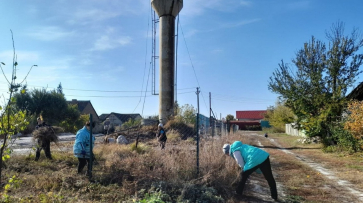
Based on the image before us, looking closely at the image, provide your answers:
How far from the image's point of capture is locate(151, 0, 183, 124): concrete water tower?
75.8ft

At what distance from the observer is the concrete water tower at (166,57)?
23094 millimetres

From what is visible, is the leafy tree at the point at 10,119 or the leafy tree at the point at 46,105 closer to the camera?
the leafy tree at the point at 10,119

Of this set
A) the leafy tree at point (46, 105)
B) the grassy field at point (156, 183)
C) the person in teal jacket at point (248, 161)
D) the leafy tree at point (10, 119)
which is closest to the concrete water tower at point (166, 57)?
the grassy field at point (156, 183)

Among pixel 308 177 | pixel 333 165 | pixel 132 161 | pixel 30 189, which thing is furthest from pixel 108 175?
pixel 333 165

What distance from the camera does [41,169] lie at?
24.1ft

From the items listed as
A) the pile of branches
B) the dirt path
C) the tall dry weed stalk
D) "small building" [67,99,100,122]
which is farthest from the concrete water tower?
"small building" [67,99,100,122]

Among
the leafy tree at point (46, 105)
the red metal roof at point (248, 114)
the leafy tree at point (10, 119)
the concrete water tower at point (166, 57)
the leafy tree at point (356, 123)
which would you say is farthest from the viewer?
the red metal roof at point (248, 114)

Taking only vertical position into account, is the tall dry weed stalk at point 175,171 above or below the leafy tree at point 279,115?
below

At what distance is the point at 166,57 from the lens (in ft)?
75.9

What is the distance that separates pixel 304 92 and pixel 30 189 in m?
16.2

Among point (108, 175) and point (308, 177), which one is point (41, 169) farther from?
point (308, 177)

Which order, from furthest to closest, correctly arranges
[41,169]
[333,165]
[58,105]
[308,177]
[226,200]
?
[58,105] < [333,165] < [308,177] < [41,169] < [226,200]

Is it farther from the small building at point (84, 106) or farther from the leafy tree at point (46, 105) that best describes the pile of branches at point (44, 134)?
the small building at point (84, 106)

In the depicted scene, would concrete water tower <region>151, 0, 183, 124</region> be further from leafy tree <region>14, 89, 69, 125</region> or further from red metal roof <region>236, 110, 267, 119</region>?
red metal roof <region>236, 110, 267, 119</region>
